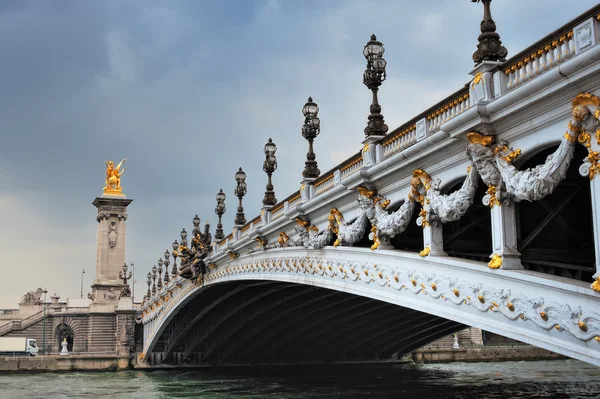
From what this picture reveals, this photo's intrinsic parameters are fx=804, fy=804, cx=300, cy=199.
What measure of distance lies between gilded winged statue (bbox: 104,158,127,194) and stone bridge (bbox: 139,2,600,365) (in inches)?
2913

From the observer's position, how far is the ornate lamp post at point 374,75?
20.7 meters

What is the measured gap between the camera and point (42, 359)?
64.2 m

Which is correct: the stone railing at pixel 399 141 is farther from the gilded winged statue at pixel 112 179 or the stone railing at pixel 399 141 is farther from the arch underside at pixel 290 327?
the gilded winged statue at pixel 112 179

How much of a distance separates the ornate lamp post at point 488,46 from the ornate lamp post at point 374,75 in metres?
4.91

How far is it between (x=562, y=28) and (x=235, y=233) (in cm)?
2559

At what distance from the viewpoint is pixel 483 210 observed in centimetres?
1897

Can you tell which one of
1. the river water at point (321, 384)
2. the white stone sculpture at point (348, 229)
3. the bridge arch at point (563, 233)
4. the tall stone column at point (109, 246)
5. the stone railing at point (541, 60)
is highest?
the tall stone column at point (109, 246)

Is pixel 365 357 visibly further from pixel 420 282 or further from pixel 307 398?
pixel 420 282

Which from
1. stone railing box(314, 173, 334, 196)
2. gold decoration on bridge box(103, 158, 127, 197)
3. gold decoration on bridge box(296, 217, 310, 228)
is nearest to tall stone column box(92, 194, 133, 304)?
gold decoration on bridge box(103, 158, 127, 197)

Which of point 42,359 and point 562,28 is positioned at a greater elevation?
point 562,28

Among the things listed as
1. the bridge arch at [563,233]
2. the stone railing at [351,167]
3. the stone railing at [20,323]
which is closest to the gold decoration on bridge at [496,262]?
the bridge arch at [563,233]

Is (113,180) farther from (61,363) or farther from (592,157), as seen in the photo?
(592,157)

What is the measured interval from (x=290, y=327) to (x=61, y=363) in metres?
25.2

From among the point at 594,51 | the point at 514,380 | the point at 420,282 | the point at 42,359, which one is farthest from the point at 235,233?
the point at 42,359
